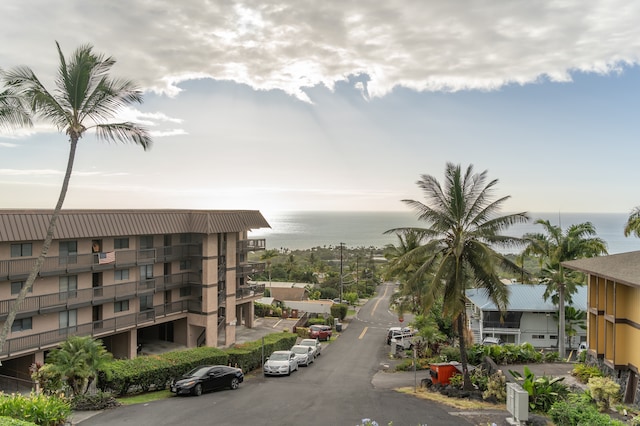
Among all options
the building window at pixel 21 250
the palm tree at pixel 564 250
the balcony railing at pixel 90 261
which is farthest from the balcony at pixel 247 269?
the palm tree at pixel 564 250

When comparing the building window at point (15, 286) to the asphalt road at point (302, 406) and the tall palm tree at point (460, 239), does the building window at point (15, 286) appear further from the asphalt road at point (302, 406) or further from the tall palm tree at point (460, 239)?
the tall palm tree at point (460, 239)

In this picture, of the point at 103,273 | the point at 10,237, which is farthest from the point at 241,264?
the point at 10,237

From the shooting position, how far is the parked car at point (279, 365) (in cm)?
2672

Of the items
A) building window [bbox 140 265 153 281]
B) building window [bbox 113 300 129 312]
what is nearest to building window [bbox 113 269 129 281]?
building window [bbox 140 265 153 281]

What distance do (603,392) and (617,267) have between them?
15.7ft

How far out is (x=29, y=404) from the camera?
537 inches

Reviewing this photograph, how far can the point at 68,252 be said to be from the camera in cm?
2786

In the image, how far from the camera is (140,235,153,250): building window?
3266cm

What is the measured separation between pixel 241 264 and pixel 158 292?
8.85 m

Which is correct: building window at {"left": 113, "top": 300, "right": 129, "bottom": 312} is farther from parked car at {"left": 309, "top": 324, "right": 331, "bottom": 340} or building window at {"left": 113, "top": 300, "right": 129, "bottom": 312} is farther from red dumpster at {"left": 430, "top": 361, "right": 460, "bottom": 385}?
red dumpster at {"left": 430, "top": 361, "right": 460, "bottom": 385}

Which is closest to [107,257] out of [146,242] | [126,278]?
[126,278]

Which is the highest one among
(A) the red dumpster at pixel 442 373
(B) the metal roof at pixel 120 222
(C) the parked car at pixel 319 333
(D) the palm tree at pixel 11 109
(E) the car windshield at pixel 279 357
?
(D) the palm tree at pixel 11 109

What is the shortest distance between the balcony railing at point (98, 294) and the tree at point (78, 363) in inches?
315

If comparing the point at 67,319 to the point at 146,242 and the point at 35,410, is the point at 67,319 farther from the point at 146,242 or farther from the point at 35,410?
the point at 35,410
